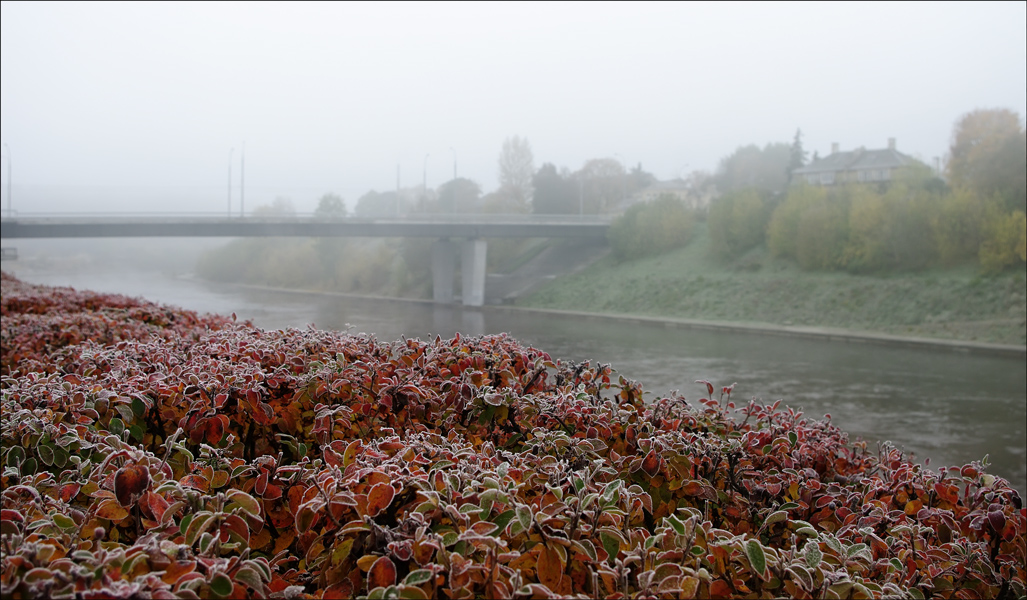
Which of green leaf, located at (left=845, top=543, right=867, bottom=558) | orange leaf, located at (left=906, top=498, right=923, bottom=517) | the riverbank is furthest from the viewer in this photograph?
Answer: the riverbank

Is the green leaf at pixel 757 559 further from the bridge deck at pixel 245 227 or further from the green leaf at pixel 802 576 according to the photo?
the bridge deck at pixel 245 227

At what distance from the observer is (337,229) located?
142 feet

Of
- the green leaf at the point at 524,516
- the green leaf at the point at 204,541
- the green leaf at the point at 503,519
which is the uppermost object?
the green leaf at the point at 524,516

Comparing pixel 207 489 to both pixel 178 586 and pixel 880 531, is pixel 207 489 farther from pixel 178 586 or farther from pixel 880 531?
pixel 880 531

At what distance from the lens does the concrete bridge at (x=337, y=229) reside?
38.2 meters

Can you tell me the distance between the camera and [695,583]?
62.9 inches

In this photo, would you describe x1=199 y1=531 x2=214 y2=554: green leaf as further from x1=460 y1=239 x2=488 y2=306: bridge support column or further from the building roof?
the building roof

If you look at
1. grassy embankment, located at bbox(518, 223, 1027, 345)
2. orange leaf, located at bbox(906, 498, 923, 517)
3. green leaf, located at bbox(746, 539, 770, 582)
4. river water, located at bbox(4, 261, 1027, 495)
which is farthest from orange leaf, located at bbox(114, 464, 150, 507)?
grassy embankment, located at bbox(518, 223, 1027, 345)

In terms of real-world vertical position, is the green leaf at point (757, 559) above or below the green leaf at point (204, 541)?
below

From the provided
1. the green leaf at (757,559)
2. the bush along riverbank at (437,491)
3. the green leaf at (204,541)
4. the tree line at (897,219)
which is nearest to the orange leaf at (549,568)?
the bush along riverbank at (437,491)

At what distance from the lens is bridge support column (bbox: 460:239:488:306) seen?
4202 cm

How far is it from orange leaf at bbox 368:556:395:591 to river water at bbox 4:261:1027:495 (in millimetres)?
3931

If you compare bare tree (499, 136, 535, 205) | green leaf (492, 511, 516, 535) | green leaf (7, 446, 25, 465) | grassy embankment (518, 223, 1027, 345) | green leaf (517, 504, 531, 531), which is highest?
bare tree (499, 136, 535, 205)

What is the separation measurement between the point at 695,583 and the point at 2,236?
44.6 m
